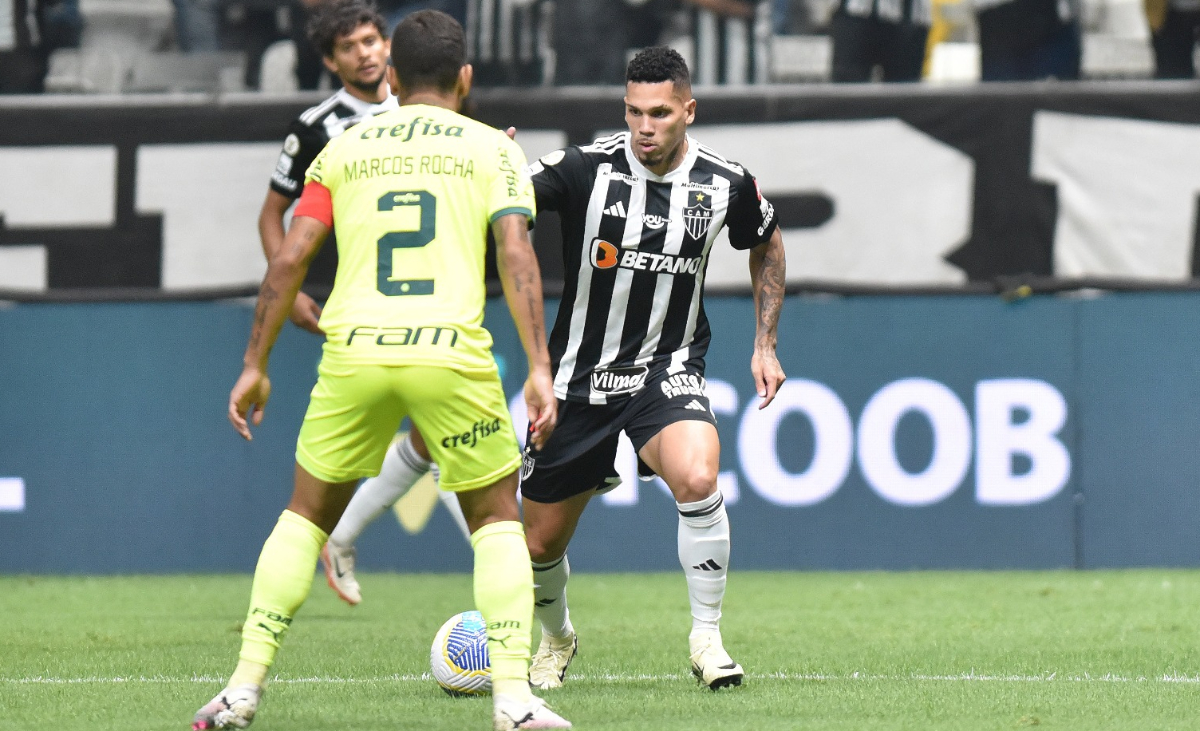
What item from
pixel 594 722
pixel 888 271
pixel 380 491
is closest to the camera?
pixel 594 722

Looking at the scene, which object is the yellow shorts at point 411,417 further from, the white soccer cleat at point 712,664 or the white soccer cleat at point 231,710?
the white soccer cleat at point 712,664

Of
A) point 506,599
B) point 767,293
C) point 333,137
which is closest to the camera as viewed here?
point 506,599

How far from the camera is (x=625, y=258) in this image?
18.1ft

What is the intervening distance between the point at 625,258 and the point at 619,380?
39cm

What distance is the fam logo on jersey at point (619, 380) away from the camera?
5473 millimetres

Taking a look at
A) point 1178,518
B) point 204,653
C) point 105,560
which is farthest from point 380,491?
point 1178,518

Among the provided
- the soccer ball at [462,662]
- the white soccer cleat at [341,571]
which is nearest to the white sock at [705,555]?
the soccer ball at [462,662]

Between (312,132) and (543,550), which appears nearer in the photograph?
(543,550)

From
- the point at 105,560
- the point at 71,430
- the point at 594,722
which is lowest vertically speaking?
the point at 105,560

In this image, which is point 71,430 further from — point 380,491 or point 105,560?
point 380,491

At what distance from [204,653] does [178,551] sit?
10.5ft

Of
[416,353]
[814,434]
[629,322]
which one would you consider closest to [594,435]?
[629,322]

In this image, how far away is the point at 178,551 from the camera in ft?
30.6

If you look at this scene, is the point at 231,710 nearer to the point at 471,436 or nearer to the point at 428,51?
the point at 471,436
